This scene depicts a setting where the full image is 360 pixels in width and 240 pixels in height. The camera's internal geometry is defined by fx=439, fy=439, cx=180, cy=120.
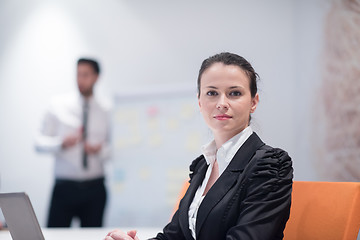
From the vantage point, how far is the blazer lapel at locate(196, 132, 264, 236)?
1.43 metres

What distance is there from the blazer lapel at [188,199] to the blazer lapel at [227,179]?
0.09 m

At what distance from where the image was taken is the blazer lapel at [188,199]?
1.52m

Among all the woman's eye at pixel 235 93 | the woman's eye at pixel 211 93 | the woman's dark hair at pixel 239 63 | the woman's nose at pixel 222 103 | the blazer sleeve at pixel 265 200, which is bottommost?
the blazer sleeve at pixel 265 200

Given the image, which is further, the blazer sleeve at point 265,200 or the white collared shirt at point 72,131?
the white collared shirt at point 72,131

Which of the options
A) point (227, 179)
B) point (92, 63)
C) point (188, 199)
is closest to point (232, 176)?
point (227, 179)

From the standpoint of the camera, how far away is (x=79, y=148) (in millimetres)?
4270

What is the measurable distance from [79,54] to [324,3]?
259cm

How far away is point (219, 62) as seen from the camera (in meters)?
1.59

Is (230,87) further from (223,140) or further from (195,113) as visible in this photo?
(195,113)

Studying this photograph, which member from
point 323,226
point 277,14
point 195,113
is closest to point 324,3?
point 277,14

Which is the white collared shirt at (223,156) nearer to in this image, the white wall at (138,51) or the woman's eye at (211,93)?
the woman's eye at (211,93)

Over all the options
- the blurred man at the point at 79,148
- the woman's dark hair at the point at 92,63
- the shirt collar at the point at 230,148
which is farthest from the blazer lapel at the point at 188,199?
the woman's dark hair at the point at 92,63

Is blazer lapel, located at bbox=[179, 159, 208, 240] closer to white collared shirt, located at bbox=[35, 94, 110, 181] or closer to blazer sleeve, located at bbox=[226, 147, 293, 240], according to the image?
blazer sleeve, located at bbox=[226, 147, 293, 240]

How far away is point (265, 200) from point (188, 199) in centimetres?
34
